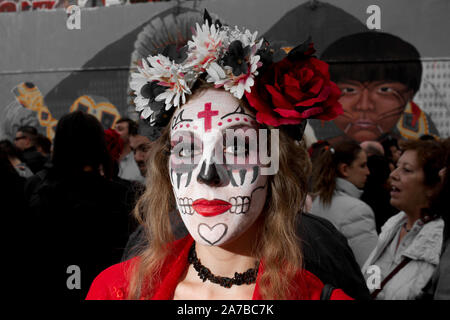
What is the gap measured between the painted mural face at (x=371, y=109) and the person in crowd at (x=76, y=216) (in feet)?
13.7

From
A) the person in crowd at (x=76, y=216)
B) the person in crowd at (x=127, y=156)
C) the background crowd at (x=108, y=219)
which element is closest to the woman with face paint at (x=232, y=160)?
the background crowd at (x=108, y=219)

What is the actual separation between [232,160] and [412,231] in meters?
1.56

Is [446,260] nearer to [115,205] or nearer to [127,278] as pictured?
[127,278]

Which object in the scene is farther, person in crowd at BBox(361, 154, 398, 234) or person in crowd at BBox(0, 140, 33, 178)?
person in crowd at BBox(0, 140, 33, 178)

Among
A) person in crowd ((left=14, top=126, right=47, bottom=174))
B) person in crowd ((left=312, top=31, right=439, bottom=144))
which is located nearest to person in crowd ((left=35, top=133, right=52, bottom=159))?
Answer: person in crowd ((left=14, top=126, right=47, bottom=174))

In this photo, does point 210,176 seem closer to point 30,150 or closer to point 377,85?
point 30,150

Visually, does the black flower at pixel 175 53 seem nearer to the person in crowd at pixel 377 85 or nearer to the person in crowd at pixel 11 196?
the person in crowd at pixel 11 196

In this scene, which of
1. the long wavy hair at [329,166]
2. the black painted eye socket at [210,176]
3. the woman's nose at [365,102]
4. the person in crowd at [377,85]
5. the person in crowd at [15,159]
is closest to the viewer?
the black painted eye socket at [210,176]

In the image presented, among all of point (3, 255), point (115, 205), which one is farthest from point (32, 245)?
point (115, 205)

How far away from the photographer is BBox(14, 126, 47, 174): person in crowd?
438 cm

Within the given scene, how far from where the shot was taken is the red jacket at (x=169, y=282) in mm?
1431

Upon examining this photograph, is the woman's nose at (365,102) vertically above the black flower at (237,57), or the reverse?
the woman's nose at (365,102)

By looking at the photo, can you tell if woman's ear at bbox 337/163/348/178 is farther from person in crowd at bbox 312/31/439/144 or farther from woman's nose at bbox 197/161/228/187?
person in crowd at bbox 312/31/439/144

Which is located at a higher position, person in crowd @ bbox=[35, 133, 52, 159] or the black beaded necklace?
person in crowd @ bbox=[35, 133, 52, 159]
